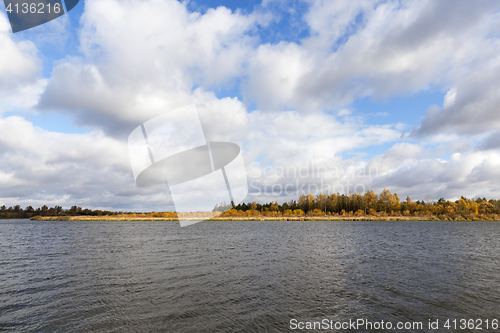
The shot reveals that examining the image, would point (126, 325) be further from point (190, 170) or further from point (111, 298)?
point (190, 170)

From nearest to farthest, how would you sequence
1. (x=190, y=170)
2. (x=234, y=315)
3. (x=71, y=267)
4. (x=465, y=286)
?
(x=234, y=315) → (x=465, y=286) → (x=71, y=267) → (x=190, y=170)

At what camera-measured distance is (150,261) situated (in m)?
28.8

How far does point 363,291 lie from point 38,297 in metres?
22.2

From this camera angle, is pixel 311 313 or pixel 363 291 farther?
pixel 363 291

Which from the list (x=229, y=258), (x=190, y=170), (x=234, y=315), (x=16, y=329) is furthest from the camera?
(x=229, y=258)

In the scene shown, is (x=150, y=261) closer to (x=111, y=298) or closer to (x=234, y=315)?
(x=111, y=298)

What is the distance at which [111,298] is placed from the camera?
16.6 metres

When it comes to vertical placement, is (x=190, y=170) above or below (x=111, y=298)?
above

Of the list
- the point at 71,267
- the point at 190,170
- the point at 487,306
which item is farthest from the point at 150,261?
the point at 487,306

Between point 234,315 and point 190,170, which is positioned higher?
point 190,170

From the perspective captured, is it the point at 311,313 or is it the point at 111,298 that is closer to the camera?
the point at 311,313

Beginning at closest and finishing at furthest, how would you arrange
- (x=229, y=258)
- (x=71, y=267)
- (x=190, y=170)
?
(x=71, y=267) < (x=190, y=170) < (x=229, y=258)

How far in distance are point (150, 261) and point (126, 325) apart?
17366 millimetres

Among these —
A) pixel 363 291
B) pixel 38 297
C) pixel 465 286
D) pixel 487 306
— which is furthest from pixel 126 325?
pixel 465 286
